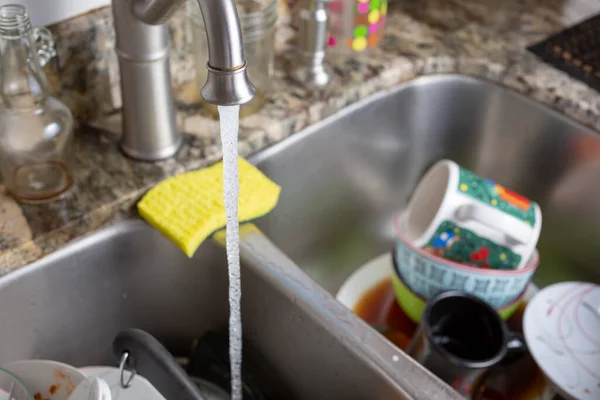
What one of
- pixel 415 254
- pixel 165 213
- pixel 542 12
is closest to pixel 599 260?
pixel 415 254

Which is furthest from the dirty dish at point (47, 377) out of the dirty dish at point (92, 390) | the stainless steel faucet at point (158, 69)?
the stainless steel faucet at point (158, 69)

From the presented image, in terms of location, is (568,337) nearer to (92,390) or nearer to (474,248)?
(474,248)

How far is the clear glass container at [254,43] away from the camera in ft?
2.70

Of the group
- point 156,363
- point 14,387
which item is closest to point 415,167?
point 156,363

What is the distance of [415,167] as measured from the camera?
1.04m

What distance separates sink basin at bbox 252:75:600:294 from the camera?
0.91 m

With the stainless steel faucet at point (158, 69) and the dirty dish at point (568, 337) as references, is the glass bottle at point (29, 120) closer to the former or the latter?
the stainless steel faucet at point (158, 69)

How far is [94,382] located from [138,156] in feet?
1.04

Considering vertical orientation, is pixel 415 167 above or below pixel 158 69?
below

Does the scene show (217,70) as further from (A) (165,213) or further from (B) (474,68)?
(B) (474,68)

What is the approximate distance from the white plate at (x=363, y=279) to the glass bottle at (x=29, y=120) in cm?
39

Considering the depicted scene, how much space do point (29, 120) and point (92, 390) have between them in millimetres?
316

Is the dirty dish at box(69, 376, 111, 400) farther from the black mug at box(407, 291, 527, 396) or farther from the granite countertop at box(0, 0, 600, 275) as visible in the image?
the black mug at box(407, 291, 527, 396)

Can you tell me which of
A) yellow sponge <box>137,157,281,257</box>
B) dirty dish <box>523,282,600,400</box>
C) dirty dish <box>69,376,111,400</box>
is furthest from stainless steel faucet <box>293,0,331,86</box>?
dirty dish <box>69,376,111,400</box>
